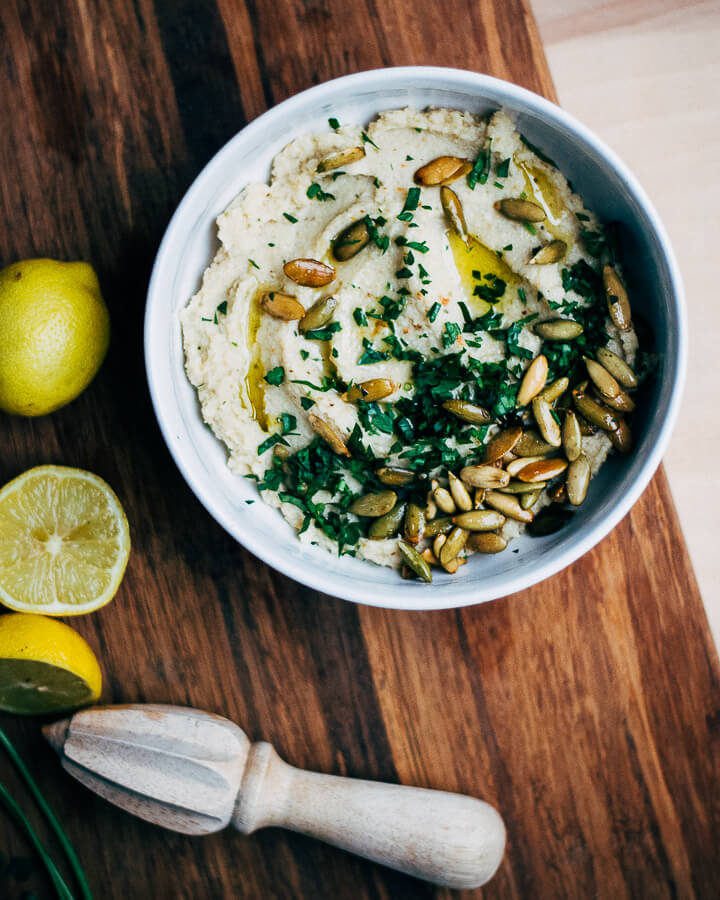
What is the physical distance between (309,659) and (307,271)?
2.95ft

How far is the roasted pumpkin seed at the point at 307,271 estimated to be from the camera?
155cm

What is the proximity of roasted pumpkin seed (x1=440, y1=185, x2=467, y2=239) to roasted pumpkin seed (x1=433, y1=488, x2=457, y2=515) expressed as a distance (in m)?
0.54

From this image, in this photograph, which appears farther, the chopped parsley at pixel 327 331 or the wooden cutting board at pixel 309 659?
the wooden cutting board at pixel 309 659

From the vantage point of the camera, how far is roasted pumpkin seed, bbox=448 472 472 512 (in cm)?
161

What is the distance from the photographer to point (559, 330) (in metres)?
1.55

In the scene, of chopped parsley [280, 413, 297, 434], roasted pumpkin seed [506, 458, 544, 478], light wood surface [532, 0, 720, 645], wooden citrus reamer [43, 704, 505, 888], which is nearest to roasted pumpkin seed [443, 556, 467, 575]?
roasted pumpkin seed [506, 458, 544, 478]

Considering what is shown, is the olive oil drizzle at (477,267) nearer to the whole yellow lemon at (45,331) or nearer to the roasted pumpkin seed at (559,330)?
the roasted pumpkin seed at (559,330)

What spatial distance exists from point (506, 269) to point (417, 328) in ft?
0.77

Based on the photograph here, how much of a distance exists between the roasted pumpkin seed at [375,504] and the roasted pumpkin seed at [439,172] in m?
0.65

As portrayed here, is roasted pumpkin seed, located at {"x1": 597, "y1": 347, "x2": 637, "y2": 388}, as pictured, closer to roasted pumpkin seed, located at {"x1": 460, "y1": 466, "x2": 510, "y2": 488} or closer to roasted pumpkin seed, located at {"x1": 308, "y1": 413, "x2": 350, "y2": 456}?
roasted pumpkin seed, located at {"x1": 460, "y1": 466, "x2": 510, "y2": 488}

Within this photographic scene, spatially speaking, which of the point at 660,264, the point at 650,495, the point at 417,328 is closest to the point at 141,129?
the point at 417,328

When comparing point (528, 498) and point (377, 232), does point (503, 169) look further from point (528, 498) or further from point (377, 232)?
point (528, 498)

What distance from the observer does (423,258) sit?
1.53 meters

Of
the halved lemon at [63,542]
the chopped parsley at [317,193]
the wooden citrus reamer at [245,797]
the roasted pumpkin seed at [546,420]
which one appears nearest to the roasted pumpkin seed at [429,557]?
the roasted pumpkin seed at [546,420]
